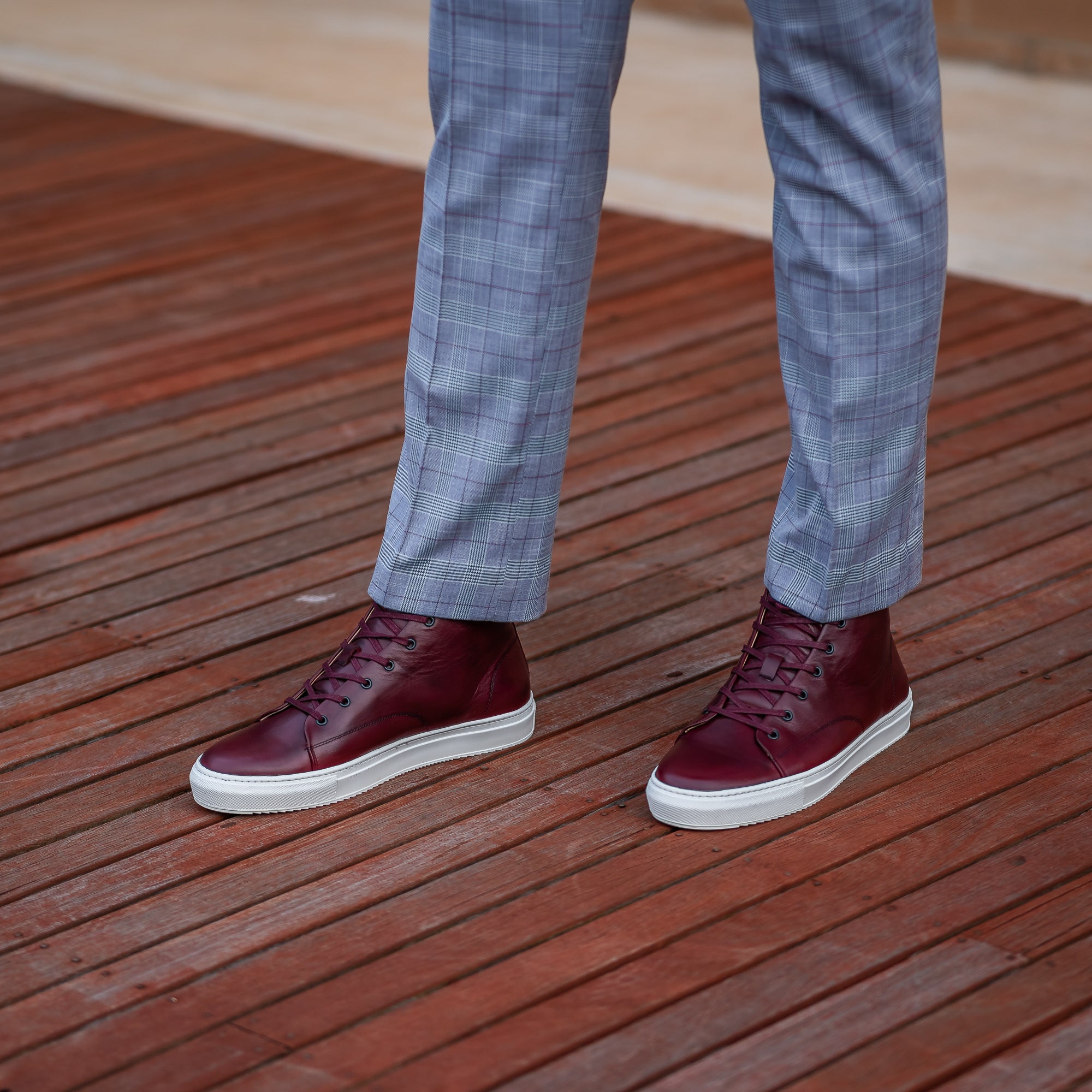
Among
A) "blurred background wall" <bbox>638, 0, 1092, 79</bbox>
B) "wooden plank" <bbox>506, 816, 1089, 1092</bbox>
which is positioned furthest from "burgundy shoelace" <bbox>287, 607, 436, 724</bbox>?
"blurred background wall" <bbox>638, 0, 1092, 79</bbox>

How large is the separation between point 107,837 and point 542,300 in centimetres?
55

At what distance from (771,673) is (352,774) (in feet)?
1.15

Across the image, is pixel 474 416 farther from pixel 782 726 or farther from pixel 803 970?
pixel 803 970

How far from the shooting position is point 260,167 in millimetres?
3586

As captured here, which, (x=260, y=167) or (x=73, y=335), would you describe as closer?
(x=73, y=335)

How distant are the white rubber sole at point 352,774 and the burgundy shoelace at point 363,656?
0.06m

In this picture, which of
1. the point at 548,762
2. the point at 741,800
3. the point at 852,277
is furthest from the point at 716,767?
the point at 852,277

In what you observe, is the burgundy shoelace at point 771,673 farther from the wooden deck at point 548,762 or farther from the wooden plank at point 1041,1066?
the wooden plank at point 1041,1066

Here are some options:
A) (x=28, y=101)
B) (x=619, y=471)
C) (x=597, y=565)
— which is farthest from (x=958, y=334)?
(x=28, y=101)

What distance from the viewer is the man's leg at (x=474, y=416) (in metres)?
1.28

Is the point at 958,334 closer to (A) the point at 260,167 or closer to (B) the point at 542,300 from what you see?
(B) the point at 542,300

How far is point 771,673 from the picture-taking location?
4.56ft

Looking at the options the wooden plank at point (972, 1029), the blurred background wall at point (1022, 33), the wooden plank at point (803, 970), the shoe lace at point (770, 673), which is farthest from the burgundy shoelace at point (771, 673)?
the blurred background wall at point (1022, 33)

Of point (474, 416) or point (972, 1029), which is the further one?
point (474, 416)
